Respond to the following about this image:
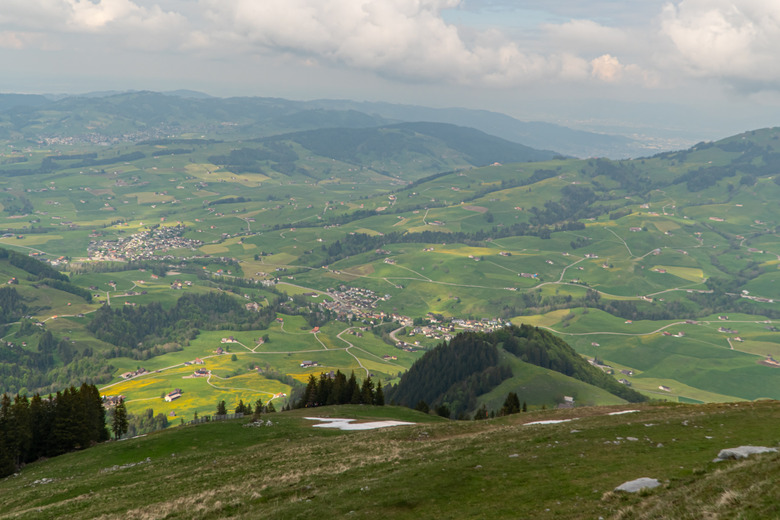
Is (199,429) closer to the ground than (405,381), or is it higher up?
higher up

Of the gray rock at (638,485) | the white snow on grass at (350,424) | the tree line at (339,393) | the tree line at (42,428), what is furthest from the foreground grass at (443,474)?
the tree line at (339,393)

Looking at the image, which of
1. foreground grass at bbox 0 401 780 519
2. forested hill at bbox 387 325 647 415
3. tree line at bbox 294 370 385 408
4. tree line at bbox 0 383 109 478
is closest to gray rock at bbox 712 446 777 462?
foreground grass at bbox 0 401 780 519

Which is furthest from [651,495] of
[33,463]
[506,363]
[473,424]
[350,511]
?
[506,363]

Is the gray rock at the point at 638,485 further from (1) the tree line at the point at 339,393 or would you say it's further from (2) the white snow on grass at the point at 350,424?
(1) the tree line at the point at 339,393

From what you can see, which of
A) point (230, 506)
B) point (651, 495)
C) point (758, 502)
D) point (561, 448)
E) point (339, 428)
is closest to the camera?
point (758, 502)

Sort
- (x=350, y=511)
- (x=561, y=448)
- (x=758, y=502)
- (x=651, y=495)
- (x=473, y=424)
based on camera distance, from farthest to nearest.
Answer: (x=473, y=424) < (x=561, y=448) < (x=350, y=511) < (x=651, y=495) < (x=758, y=502)

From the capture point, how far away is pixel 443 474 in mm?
32688

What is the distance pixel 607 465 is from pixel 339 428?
46328 millimetres

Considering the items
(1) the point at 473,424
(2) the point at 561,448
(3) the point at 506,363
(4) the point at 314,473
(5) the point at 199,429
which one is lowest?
(3) the point at 506,363

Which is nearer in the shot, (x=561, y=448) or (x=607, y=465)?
(x=607, y=465)

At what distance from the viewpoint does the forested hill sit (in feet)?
527

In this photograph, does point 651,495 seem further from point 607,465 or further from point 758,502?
point 607,465

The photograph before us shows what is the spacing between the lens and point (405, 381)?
7210 inches

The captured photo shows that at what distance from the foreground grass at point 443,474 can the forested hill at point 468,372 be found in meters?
99.7
